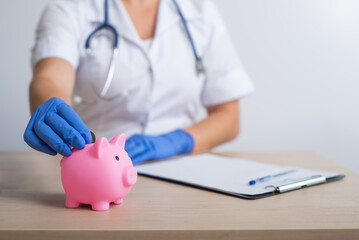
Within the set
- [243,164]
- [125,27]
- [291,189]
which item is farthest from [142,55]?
[291,189]

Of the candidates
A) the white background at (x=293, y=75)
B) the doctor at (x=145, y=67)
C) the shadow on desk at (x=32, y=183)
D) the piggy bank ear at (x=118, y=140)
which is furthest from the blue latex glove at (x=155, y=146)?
the white background at (x=293, y=75)

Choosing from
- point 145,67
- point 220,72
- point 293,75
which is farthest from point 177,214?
point 293,75

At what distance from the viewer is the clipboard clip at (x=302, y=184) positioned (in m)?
0.63

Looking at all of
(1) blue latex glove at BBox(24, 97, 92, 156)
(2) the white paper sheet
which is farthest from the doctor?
(1) blue latex glove at BBox(24, 97, 92, 156)

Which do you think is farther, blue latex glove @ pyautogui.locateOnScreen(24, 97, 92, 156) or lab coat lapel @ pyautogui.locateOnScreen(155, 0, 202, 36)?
lab coat lapel @ pyautogui.locateOnScreen(155, 0, 202, 36)

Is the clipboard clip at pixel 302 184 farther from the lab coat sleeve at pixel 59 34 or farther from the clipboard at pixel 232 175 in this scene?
the lab coat sleeve at pixel 59 34

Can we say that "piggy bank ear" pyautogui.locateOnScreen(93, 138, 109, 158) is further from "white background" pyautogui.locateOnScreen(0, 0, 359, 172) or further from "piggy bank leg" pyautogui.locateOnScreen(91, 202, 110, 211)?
"white background" pyautogui.locateOnScreen(0, 0, 359, 172)

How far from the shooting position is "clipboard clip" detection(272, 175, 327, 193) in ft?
2.06

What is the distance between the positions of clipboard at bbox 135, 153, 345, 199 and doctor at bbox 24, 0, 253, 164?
0.53 feet

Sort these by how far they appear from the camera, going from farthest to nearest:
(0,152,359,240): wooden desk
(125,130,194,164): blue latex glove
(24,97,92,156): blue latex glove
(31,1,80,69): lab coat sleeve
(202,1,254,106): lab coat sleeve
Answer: (202,1,254,106): lab coat sleeve → (31,1,80,69): lab coat sleeve → (125,130,194,164): blue latex glove → (24,97,92,156): blue latex glove → (0,152,359,240): wooden desk

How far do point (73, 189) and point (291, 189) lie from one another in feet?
1.10

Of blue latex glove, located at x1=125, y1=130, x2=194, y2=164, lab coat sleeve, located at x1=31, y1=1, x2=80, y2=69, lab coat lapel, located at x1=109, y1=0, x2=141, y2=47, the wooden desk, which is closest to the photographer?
the wooden desk

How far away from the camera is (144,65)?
3.91 feet

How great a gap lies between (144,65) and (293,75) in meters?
0.86
